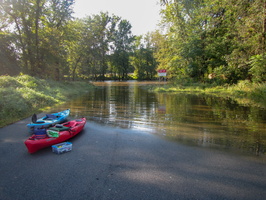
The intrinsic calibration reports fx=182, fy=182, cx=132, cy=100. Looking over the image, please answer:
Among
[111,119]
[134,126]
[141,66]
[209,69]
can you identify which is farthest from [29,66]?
[141,66]

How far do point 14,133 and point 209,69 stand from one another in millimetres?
23551

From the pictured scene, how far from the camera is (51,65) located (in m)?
24.2

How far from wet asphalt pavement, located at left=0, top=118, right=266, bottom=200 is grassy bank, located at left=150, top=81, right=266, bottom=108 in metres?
9.97

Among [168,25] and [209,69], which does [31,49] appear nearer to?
[168,25]

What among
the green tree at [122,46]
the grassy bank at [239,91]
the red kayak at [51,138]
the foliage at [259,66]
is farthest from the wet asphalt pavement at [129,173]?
the green tree at [122,46]

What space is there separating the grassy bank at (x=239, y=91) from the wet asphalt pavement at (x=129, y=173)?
9.97 metres

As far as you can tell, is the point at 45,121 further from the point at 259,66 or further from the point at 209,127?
the point at 259,66

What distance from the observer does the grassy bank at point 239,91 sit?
1407cm

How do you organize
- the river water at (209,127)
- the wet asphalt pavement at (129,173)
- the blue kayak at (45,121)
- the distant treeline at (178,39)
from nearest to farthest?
1. the wet asphalt pavement at (129,173)
2. the river water at (209,127)
3. the blue kayak at (45,121)
4. the distant treeline at (178,39)

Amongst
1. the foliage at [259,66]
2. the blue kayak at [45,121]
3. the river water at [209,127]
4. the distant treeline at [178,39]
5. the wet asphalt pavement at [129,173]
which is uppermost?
the distant treeline at [178,39]

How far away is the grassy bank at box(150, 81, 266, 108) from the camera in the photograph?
14.1 m

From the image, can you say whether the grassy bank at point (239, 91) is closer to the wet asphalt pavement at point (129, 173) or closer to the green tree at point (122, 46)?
the wet asphalt pavement at point (129, 173)

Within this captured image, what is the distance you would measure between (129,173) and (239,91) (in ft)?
56.5

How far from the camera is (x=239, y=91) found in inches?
696
